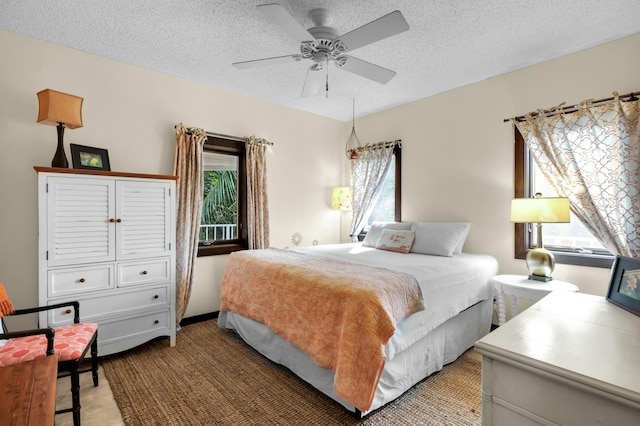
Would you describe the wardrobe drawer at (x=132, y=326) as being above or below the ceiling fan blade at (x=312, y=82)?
below

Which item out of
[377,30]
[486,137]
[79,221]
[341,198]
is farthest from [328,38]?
[341,198]

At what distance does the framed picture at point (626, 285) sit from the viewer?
54.9 inches

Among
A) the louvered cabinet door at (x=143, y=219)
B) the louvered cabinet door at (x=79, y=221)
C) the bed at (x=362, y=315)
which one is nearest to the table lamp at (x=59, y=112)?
the louvered cabinet door at (x=79, y=221)

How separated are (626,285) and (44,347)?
3.07m

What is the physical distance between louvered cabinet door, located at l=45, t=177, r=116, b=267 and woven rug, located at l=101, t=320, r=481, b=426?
36.6 inches

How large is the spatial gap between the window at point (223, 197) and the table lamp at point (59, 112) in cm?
128

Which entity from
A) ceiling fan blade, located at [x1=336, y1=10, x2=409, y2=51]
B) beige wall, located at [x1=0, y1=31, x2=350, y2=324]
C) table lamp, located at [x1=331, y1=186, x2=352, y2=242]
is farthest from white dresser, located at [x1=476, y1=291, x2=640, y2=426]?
table lamp, located at [x1=331, y1=186, x2=352, y2=242]

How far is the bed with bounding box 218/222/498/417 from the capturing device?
5.68 ft

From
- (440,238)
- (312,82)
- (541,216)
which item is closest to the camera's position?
(541,216)

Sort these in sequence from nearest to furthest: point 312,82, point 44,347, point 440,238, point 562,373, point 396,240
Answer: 1. point 562,373
2. point 44,347
3. point 312,82
4. point 440,238
5. point 396,240

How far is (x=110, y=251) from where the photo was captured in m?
2.57

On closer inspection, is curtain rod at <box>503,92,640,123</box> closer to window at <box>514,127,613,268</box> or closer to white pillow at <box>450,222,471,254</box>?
window at <box>514,127,613,268</box>

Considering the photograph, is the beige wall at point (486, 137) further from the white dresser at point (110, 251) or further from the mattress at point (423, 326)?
the white dresser at point (110, 251)

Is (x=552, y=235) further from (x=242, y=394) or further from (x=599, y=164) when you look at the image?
(x=242, y=394)
